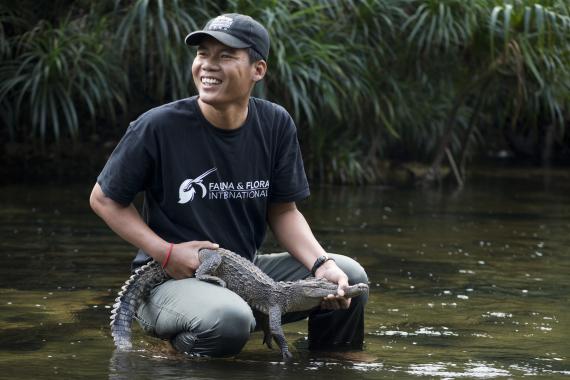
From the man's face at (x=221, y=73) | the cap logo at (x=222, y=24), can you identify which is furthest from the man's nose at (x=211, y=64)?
the cap logo at (x=222, y=24)

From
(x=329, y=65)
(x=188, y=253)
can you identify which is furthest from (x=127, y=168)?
(x=329, y=65)

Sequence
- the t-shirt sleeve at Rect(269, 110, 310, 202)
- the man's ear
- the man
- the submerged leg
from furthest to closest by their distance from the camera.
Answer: the t-shirt sleeve at Rect(269, 110, 310, 202) → the man's ear → the man → the submerged leg

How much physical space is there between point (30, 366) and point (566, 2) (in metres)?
9.19

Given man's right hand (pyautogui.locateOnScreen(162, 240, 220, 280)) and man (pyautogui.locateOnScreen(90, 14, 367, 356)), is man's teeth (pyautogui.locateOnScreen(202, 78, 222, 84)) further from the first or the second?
man's right hand (pyautogui.locateOnScreen(162, 240, 220, 280))

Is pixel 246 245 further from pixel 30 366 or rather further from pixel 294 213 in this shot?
pixel 30 366

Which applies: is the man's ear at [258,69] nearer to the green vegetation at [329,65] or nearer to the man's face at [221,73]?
the man's face at [221,73]

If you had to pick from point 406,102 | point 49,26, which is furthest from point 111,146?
point 406,102

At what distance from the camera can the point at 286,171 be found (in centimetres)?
436

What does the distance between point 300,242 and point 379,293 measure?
154 cm

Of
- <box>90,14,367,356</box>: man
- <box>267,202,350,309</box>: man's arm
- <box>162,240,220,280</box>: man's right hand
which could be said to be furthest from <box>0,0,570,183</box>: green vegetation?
<box>162,240,220,280</box>: man's right hand

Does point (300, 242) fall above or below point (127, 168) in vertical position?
below

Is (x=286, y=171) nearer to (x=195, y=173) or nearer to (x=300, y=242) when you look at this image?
(x=300, y=242)

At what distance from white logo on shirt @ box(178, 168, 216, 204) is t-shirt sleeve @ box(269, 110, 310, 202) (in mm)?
324

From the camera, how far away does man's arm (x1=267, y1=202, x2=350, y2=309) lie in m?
4.14
